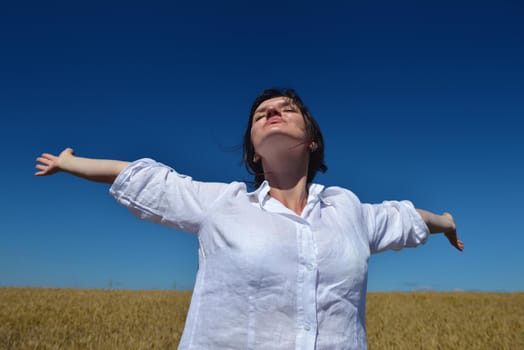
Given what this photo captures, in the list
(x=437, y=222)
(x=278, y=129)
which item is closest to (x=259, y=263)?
(x=278, y=129)

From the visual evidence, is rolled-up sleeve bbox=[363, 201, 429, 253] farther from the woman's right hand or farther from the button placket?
the woman's right hand

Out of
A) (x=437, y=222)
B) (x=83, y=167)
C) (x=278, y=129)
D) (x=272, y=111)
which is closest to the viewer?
(x=83, y=167)

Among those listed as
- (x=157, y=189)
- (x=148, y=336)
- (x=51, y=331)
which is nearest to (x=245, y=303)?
(x=157, y=189)

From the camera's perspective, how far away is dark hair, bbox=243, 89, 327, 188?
2.73 metres

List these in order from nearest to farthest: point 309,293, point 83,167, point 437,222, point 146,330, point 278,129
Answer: point 309,293 < point 83,167 < point 278,129 < point 437,222 < point 146,330

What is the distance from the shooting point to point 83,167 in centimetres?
203

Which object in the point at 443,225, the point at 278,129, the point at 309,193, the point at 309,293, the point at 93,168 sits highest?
the point at 278,129

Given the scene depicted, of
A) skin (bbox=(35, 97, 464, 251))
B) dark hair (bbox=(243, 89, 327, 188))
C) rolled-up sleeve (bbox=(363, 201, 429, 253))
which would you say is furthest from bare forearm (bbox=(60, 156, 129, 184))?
rolled-up sleeve (bbox=(363, 201, 429, 253))

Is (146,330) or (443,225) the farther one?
(146,330)

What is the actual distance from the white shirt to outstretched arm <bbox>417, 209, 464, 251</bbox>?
829 millimetres

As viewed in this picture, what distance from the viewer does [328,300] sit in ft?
6.26

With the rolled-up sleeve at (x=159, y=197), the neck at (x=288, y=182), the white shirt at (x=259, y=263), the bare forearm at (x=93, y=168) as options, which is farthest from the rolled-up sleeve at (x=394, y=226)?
the bare forearm at (x=93, y=168)

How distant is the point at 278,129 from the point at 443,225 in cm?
151

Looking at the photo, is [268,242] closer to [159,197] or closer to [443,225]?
[159,197]
